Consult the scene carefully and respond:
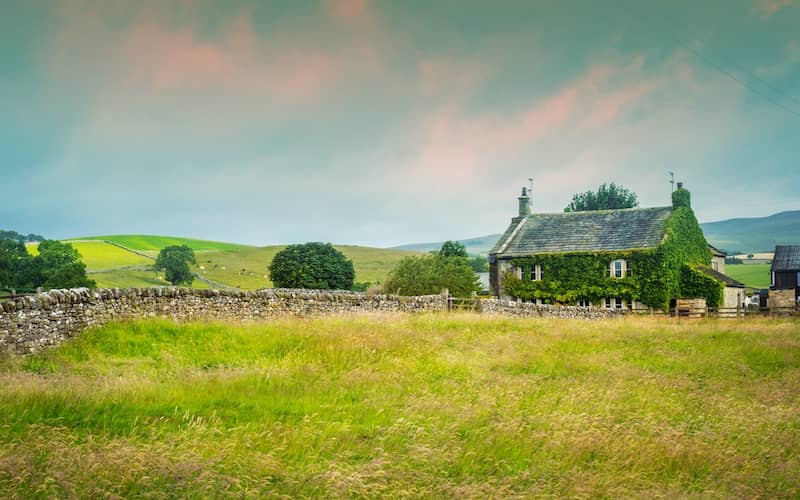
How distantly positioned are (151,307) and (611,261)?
43734 mm

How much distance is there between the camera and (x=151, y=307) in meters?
21.4

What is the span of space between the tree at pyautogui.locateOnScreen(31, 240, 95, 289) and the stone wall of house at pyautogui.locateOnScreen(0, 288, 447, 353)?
46.8 meters

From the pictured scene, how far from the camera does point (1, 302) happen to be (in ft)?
50.9

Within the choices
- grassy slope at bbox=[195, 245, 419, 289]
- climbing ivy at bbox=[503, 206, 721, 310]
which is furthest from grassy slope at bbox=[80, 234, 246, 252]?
climbing ivy at bbox=[503, 206, 721, 310]

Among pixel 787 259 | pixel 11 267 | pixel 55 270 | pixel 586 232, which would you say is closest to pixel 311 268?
pixel 586 232

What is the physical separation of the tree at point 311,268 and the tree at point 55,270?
18735 millimetres

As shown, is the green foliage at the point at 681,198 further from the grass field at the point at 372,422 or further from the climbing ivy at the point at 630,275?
the grass field at the point at 372,422

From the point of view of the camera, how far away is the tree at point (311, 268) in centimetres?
6881

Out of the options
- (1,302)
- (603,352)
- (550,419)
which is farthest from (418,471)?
(603,352)

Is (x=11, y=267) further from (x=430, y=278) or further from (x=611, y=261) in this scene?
(x=611, y=261)

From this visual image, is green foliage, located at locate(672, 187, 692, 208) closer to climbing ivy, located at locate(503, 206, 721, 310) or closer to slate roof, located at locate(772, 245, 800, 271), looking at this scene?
climbing ivy, located at locate(503, 206, 721, 310)

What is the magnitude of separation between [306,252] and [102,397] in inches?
2411

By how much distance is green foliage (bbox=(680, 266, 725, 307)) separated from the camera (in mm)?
55812

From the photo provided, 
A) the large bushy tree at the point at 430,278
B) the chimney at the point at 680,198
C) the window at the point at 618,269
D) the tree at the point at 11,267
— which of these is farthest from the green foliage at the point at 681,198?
the tree at the point at 11,267
